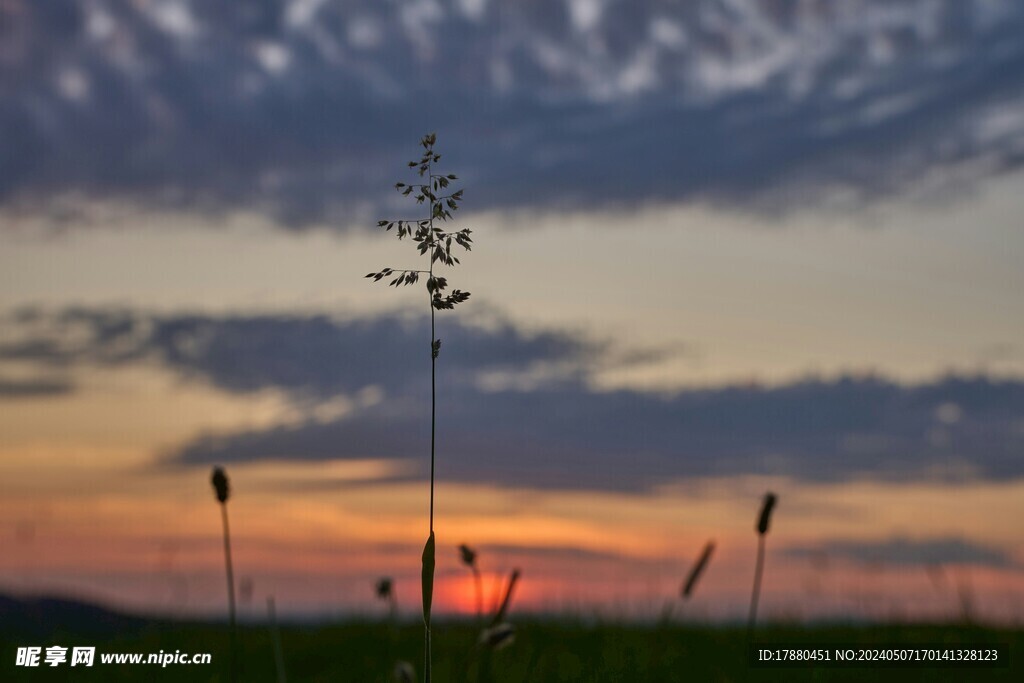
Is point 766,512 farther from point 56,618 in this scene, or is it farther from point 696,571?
point 56,618

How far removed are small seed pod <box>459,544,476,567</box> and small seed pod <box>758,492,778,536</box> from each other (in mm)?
1119

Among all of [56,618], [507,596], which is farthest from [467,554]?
[56,618]

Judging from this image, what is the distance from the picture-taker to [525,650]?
7605 millimetres

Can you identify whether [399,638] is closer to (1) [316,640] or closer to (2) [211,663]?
(1) [316,640]

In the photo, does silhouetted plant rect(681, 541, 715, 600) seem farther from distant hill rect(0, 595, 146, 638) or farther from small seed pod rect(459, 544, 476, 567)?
distant hill rect(0, 595, 146, 638)

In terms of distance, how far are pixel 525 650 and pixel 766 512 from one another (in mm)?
4421

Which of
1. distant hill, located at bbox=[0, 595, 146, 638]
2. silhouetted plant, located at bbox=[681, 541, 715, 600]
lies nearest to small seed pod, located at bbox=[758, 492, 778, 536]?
silhouetted plant, located at bbox=[681, 541, 715, 600]

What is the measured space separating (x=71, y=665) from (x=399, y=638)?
263 cm

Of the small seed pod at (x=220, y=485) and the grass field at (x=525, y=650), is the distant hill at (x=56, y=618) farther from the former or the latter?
the small seed pod at (x=220, y=485)

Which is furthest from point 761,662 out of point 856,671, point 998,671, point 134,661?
point 134,661

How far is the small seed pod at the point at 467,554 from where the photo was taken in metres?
3.79

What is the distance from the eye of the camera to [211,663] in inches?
279

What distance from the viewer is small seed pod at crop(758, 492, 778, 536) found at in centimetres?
364

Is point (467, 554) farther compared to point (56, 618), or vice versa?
point (56, 618)
